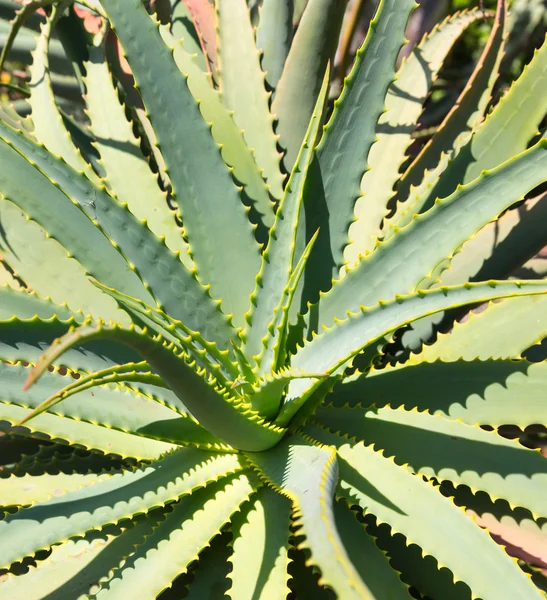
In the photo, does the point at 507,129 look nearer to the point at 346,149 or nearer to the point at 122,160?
the point at 346,149

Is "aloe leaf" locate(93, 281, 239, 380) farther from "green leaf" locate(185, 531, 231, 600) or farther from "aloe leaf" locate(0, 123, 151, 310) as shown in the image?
"green leaf" locate(185, 531, 231, 600)

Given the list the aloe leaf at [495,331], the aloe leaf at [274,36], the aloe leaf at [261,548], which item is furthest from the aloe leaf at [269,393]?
the aloe leaf at [274,36]

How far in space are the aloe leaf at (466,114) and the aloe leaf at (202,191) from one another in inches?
13.7

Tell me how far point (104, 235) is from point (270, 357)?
0.84 ft

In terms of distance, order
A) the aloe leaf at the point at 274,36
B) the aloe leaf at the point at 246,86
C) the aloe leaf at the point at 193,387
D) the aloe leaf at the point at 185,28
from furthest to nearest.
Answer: the aloe leaf at the point at 185,28 → the aloe leaf at the point at 274,36 → the aloe leaf at the point at 246,86 → the aloe leaf at the point at 193,387

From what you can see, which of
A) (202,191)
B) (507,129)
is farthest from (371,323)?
(507,129)

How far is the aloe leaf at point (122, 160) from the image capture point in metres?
0.97

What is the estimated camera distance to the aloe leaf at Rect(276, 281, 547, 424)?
0.59 m

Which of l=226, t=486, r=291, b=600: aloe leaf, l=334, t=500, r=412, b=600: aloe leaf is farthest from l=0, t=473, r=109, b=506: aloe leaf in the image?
l=334, t=500, r=412, b=600: aloe leaf

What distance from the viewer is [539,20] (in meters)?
1.41

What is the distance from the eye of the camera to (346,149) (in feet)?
2.83

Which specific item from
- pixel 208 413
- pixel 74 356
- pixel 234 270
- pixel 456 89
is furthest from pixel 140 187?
pixel 456 89

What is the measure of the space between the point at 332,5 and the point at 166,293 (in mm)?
568

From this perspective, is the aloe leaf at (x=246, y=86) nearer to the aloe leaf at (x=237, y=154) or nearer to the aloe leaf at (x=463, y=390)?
the aloe leaf at (x=237, y=154)
